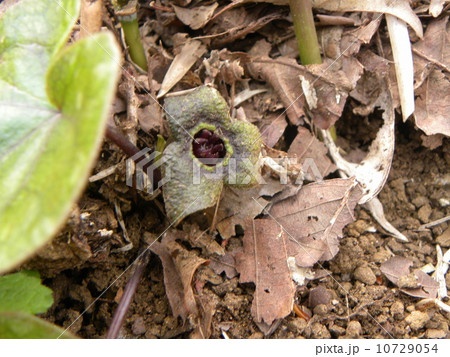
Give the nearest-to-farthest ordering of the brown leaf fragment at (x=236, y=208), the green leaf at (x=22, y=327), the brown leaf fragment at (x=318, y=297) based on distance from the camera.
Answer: the green leaf at (x=22, y=327)
the brown leaf fragment at (x=318, y=297)
the brown leaf fragment at (x=236, y=208)

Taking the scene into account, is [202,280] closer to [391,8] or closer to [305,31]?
[305,31]

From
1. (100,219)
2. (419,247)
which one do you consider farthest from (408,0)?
(100,219)

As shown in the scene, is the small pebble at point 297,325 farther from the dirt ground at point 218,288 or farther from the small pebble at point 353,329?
the small pebble at point 353,329

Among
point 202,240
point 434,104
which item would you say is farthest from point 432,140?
A: point 202,240

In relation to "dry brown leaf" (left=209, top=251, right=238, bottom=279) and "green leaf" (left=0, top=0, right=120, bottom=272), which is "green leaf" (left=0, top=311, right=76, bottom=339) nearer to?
"green leaf" (left=0, top=0, right=120, bottom=272)

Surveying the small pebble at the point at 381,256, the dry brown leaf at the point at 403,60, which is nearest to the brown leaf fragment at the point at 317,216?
the small pebble at the point at 381,256

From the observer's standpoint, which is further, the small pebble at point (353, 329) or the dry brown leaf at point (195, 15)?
the dry brown leaf at point (195, 15)

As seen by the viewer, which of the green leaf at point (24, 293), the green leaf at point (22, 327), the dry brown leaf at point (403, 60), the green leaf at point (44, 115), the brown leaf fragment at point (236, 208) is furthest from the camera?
the dry brown leaf at point (403, 60)

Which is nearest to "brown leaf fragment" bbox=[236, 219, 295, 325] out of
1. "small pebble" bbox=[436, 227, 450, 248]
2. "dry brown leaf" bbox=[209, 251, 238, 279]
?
"dry brown leaf" bbox=[209, 251, 238, 279]
